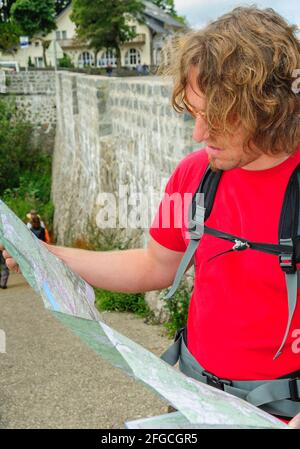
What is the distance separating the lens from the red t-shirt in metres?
1.41

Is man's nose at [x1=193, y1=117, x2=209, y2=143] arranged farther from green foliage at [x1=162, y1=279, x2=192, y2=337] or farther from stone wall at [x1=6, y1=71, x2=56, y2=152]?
stone wall at [x1=6, y1=71, x2=56, y2=152]

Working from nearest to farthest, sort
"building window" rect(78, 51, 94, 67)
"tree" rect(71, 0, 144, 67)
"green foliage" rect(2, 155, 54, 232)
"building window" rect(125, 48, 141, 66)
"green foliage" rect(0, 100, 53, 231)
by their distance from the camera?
"green foliage" rect(2, 155, 54, 232), "green foliage" rect(0, 100, 53, 231), "tree" rect(71, 0, 144, 67), "building window" rect(125, 48, 141, 66), "building window" rect(78, 51, 94, 67)

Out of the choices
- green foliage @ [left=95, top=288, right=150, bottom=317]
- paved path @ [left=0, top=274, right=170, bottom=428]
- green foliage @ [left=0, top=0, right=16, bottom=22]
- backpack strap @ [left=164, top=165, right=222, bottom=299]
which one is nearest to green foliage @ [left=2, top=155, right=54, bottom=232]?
green foliage @ [left=95, top=288, right=150, bottom=317]

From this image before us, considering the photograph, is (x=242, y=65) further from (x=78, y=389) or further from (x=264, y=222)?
(x=78, y=389)

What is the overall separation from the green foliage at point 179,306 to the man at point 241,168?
382 centimetres

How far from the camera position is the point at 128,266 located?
1.75 m

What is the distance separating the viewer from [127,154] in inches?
286

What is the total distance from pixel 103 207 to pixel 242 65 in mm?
7593

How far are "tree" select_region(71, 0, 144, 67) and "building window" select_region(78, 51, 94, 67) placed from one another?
11.2m

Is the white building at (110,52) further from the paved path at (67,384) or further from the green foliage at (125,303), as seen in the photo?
the paved path at (67,384)

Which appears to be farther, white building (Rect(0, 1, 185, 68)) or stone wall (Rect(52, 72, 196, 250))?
white building (Rect(0, 1, 185, 68))

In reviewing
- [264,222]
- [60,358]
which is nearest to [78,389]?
[60,358]

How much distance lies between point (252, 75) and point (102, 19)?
33.3 meters

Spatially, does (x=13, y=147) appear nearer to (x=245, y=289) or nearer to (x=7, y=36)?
(x=7, y=36)
